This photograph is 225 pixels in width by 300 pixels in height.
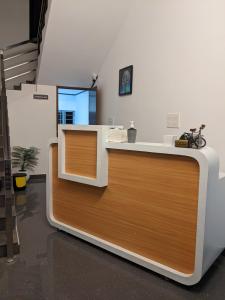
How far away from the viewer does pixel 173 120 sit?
3.10m

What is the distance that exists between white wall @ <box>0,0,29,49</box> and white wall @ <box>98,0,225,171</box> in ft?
9.60

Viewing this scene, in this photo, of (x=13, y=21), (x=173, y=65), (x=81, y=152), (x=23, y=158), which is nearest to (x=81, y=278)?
(x=81, y=152)

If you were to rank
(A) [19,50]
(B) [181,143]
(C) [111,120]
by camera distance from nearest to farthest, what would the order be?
(B) [181,143] → (C) [111,120] → (A) [19,50]

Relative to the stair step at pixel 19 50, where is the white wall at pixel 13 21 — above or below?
above

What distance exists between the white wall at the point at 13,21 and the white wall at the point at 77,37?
1802mm

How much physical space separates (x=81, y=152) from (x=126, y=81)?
1962 millimetres

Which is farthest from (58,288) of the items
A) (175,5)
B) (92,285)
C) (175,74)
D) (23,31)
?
(23,31)

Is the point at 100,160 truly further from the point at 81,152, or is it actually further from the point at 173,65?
the point at 173,65

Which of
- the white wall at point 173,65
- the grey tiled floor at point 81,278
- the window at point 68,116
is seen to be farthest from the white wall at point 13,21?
the grey tiled floor at point 81,278

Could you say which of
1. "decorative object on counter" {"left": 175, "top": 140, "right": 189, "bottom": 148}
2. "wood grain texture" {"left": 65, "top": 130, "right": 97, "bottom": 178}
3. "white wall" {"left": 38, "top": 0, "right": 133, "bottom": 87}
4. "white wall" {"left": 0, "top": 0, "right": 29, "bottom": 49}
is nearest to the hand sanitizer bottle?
"wood grain texture" {"left": 65, "top": 130, "right": 97, "bottom": 178}

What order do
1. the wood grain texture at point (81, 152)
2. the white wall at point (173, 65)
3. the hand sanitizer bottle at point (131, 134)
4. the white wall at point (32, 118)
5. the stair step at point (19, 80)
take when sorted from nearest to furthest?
the hand sanitizer bottle at point (131, 134), the wood grain texture at point (81, 152), the white wall at point (173, 65), the white wall at point (32, 118), the stair step at point (19, 80)

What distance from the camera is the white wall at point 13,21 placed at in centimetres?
573

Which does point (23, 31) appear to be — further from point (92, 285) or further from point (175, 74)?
point (92, 285)

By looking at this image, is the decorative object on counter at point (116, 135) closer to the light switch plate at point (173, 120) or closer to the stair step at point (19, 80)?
the light switch plate at point (173, 120)
